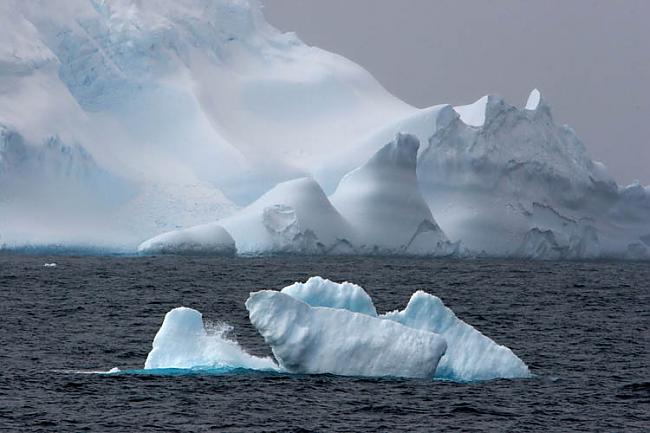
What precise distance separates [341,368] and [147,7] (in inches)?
1747

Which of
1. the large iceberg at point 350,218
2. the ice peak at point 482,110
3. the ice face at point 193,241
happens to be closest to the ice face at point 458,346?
the large iceberg at point 350,218

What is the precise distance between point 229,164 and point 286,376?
139ft

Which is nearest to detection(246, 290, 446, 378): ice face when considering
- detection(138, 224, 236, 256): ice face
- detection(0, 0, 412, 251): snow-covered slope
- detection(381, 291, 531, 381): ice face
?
detection(381, 291, 531, 381): ice face

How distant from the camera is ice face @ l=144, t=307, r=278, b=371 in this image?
18.6 meters

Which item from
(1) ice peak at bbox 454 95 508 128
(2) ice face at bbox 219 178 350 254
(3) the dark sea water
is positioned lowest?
(3) the dark sea water

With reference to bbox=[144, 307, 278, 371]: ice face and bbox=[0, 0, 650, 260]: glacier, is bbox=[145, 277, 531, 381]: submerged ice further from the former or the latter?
bbox=[0, 0, 650, 260]: glacier

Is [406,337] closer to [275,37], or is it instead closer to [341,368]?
[341,368]

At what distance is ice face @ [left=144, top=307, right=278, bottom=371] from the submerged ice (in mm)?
14

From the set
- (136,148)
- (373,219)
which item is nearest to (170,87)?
(136,148)

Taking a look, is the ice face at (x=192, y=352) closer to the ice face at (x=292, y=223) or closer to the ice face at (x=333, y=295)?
the ice face at (x=333, y=295)

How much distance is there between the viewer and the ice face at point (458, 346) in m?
18.5

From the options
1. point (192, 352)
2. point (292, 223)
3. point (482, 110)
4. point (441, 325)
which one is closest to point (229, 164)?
point (292, 223)

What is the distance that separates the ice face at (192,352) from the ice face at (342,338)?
124cm

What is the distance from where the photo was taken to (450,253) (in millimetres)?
55094
